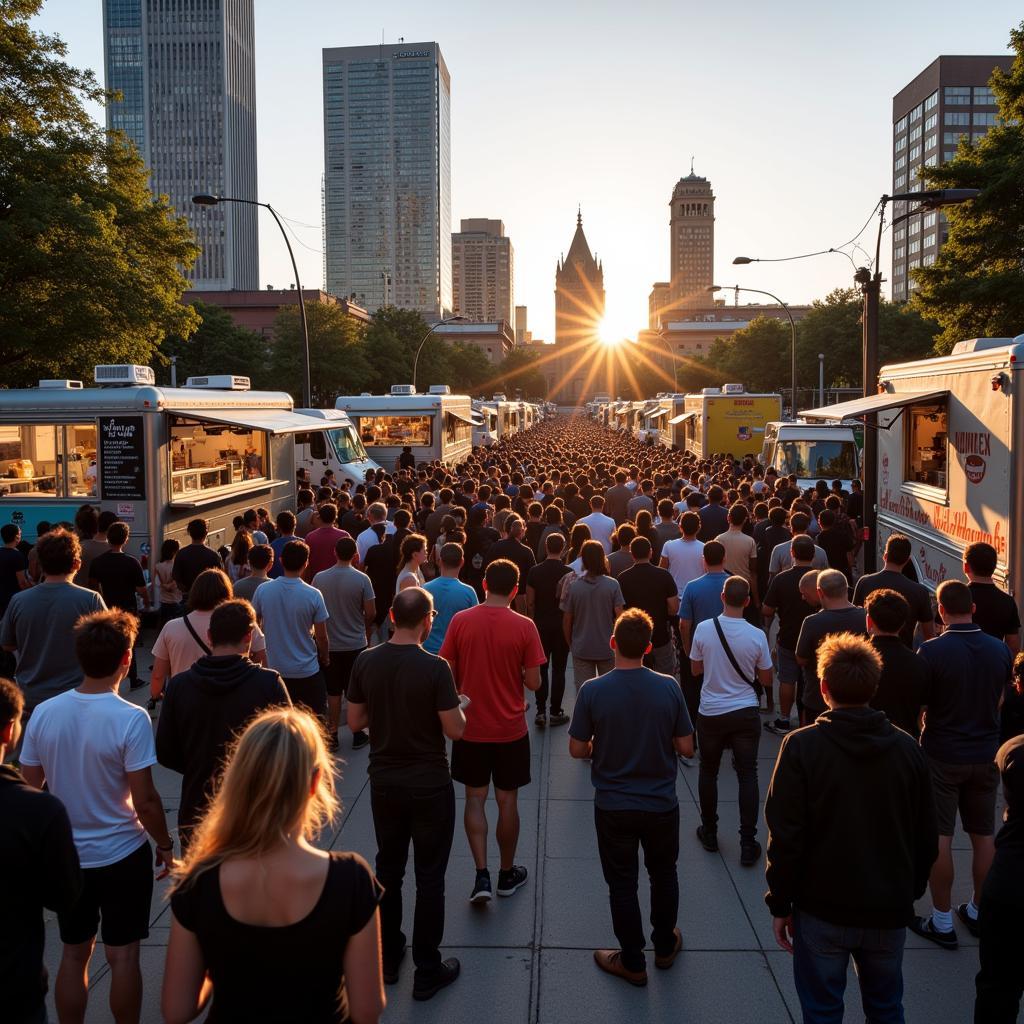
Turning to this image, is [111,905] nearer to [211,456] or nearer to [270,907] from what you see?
[270,907]

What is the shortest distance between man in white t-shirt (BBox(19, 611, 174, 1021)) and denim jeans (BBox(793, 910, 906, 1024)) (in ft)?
8.58

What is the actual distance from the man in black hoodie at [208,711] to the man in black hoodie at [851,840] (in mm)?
2279

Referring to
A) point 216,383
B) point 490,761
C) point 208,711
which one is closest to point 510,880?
point 490,761

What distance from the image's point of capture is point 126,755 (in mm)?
4004

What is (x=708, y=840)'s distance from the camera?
6422 mm

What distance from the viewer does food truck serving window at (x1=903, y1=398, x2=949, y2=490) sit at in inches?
377

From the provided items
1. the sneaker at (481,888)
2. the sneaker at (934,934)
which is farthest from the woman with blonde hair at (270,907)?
the sneaker at (934,934)

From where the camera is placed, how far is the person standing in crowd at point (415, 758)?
471 cm

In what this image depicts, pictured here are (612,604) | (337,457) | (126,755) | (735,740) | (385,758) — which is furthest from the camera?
(337,457)

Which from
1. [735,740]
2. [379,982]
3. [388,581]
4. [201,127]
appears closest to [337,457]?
[388,581]

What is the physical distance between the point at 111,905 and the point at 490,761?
217 centimetres

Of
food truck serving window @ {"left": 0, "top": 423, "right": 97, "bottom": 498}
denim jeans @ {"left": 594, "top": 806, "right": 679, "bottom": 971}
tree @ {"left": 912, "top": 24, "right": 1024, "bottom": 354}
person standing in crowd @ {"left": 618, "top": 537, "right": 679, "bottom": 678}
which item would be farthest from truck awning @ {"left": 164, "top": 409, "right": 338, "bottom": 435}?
tree @ {"left": 912, "top": 24, "right": 1024, "bottom": 354}

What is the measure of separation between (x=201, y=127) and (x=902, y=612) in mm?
165379

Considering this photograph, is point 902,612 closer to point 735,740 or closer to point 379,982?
point 735,740
